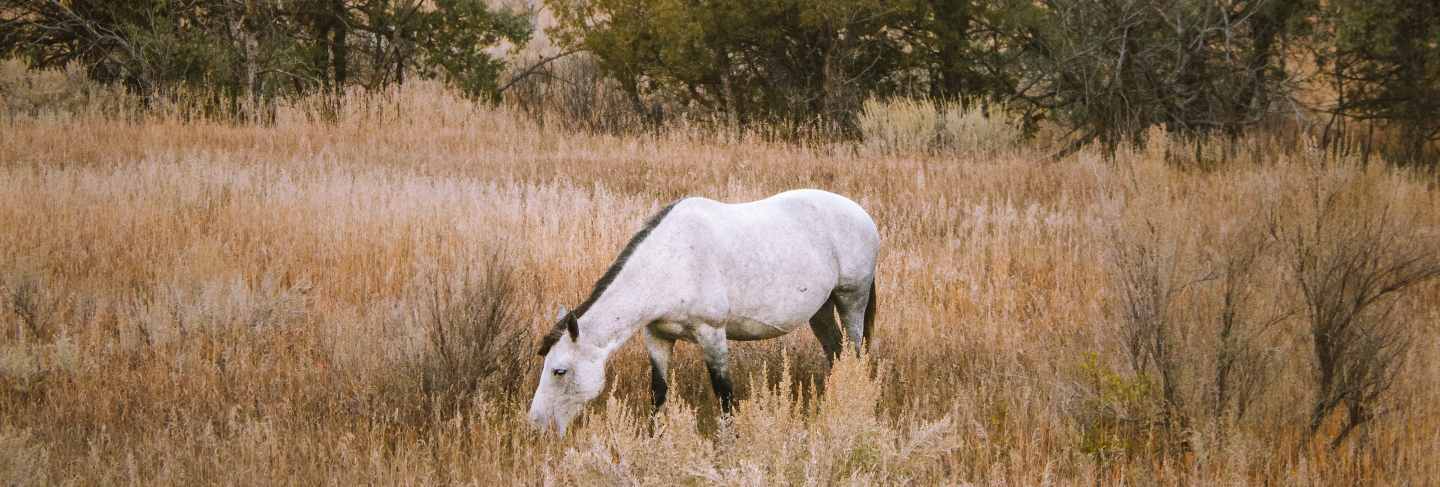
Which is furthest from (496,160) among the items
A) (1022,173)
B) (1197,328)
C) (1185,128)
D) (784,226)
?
(1197,328)

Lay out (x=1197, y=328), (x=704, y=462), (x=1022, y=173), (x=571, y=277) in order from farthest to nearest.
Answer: (x=1022, y=173) < (x=571, y=277) < (x=1197, y=328) < (x=704, y=462)

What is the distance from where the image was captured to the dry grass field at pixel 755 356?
4.24m

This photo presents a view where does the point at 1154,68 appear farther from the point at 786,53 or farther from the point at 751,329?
the point at 751,329

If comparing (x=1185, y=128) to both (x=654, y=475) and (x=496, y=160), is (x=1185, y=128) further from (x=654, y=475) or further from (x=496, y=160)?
(x=654, y=475)

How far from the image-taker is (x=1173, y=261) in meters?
4.64

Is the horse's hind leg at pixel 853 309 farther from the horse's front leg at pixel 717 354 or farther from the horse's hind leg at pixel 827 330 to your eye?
the horse's front leg at pixel 717 354

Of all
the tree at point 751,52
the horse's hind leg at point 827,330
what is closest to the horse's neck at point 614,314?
the horse's hind leg at point 827,330

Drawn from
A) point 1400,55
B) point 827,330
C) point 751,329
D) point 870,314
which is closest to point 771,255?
point 751,329

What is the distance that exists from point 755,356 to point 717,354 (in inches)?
62.0

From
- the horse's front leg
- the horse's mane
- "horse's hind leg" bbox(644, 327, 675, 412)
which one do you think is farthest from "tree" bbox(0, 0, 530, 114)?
the horse's front leg

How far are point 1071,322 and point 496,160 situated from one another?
8846mm

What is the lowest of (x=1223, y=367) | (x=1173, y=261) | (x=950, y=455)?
(x=950, y=455)

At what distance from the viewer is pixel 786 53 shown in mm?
19594

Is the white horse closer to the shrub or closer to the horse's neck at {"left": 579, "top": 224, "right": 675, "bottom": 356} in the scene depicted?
the horse's neck at {"left": 579, "top": 224, "right": 675, "bottom": 356}
